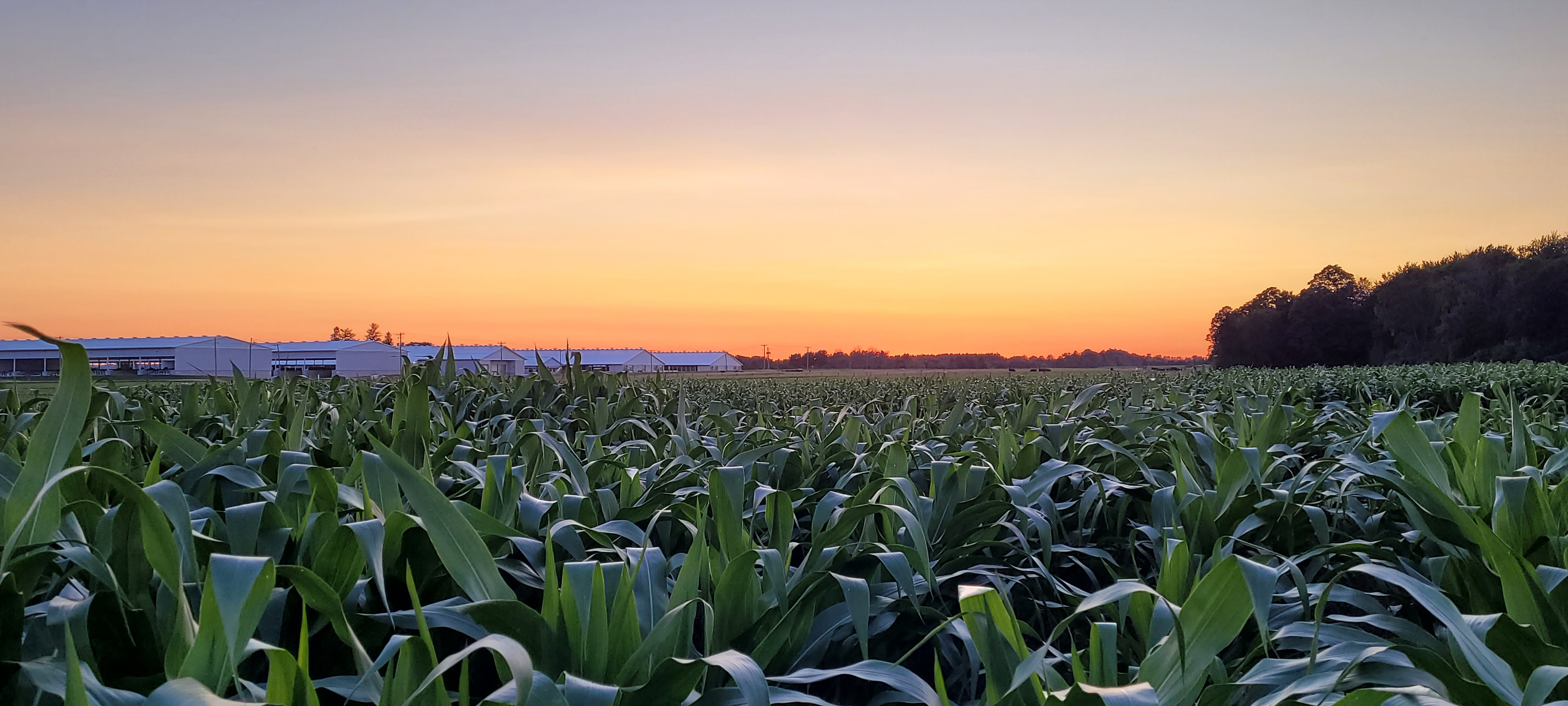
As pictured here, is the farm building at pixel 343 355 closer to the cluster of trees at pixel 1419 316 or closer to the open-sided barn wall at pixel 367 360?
the open-sided barn wall at pixel 367 360

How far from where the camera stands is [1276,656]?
1.47 meters

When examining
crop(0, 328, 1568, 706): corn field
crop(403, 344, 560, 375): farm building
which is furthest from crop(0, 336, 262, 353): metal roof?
crop(0, 328, 1568, 706): corn field

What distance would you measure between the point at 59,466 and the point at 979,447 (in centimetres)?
223

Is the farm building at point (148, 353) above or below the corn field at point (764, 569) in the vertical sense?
above

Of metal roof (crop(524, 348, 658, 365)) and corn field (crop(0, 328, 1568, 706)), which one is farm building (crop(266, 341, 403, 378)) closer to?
metal roof (crop(524, 348, 658, 365))

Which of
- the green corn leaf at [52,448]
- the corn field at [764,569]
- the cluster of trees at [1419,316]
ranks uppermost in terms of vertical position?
the cluster of trees at [1419,316]

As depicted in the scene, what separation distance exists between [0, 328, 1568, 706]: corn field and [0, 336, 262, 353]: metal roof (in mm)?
64865

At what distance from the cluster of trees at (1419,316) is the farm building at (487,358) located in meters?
50.3

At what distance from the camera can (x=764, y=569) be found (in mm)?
1297

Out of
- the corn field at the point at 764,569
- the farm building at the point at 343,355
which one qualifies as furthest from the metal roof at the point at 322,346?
the corn field at the point at 764,569

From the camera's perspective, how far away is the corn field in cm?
89

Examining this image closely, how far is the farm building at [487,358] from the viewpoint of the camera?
5.33m

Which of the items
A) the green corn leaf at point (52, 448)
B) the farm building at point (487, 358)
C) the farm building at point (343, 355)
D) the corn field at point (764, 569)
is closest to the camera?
the corn field at point (764, 569)

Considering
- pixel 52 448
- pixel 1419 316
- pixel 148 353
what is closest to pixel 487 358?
pixel 148 353
